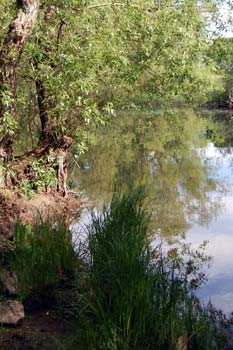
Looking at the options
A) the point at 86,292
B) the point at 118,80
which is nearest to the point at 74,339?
the point at 86,292

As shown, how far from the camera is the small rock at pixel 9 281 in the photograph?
5617 mm

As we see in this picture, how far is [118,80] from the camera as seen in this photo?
11117 millimetres

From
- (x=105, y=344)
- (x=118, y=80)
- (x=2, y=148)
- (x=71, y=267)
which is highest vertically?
(x=118, y=80)

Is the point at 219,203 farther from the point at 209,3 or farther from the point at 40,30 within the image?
the point at 40,30

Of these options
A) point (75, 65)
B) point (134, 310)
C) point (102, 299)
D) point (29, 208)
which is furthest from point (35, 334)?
point (75, 65)

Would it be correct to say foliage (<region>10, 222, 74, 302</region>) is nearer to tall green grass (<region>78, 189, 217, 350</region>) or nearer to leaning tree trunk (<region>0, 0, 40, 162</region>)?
tall green grass (<region>78, 189, 217, 350</region>)

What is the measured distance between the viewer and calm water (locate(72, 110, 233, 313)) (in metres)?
9.36

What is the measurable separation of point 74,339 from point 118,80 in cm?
780

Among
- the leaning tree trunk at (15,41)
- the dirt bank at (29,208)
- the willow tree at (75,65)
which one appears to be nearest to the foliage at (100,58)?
the willow tree at (75,65)

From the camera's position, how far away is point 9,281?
574 cm

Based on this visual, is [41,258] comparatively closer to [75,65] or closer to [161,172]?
[75,65]

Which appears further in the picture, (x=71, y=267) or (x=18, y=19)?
(x=18, y=19)

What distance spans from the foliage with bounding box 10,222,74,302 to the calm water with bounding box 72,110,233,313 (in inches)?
81.3

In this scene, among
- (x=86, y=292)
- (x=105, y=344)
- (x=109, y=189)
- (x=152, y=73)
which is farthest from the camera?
(x=109, y=189)
